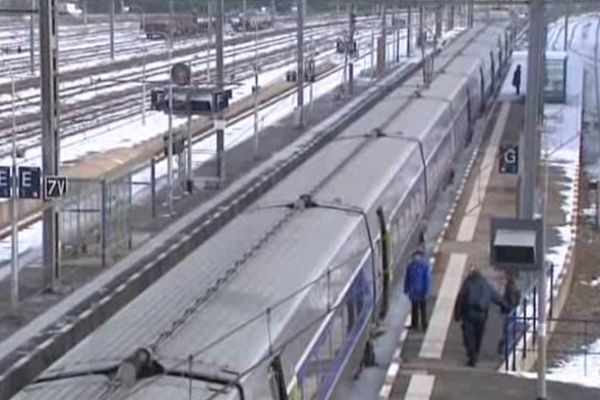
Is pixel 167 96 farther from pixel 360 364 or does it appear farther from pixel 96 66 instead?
pixel 96 66

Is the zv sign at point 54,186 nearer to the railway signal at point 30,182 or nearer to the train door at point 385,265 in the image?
the railway signal at point 30,182

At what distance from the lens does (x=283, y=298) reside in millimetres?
12031

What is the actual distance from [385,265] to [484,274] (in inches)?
199

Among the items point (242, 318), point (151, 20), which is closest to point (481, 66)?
point (151, 20)

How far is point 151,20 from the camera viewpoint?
6850cm

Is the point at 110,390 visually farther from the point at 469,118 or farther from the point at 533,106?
the point at 469,118

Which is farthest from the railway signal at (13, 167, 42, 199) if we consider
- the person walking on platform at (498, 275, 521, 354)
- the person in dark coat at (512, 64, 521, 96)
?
the person in dark coat at (512, 64, 521, 96)

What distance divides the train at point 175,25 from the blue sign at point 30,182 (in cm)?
3934

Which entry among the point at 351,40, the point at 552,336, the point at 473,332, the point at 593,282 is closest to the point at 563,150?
the point at 351,40

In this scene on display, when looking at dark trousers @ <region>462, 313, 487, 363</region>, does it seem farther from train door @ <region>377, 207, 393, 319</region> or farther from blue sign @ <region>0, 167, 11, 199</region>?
blue sign @ <region>0, 167, 11, 199</region>

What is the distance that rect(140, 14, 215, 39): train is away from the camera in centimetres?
6199

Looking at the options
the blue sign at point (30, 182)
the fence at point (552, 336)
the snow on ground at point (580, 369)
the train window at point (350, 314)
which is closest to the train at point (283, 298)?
the train window at point (350, 314)

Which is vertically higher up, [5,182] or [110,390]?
[110,390]

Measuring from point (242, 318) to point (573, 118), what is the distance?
34144 mm
